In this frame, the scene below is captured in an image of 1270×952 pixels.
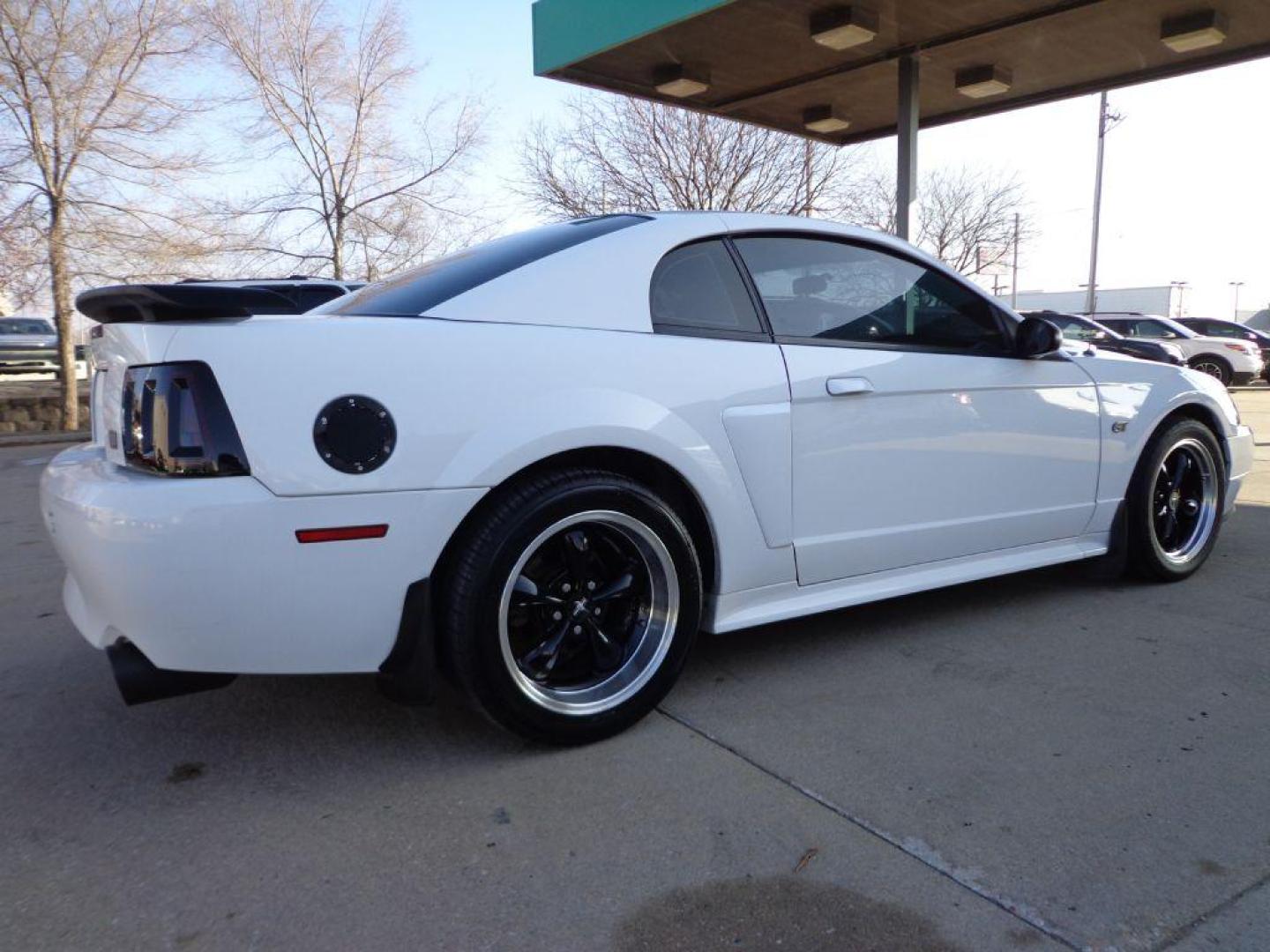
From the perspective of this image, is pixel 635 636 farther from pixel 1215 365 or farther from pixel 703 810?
pixel 1215 365

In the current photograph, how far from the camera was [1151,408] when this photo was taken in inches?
158

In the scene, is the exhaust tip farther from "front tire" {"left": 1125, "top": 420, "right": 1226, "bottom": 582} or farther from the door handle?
"front tire" {"left": 1125, "top": 420, "right": 1226, "bottom": 582}

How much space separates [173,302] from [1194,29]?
8805 millimetres

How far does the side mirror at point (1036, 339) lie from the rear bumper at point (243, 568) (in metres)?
2.31

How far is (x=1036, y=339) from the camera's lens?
138 inches

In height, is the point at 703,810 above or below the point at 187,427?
below

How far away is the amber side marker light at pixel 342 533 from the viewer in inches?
86.3

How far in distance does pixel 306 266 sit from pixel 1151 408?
61.6ft

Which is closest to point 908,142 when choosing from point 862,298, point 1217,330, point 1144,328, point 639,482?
point 862,298

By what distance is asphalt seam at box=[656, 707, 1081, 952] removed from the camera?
6.00 ft

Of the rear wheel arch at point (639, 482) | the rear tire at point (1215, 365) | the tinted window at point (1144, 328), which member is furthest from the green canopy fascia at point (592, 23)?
the rear tire at point (1215, 365)

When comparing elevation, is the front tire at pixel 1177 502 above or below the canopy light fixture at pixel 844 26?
below

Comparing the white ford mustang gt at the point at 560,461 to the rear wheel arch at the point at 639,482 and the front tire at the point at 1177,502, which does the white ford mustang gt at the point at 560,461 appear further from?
the front tire at the point at 1177,502

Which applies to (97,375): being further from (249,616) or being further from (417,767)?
(417,767)
